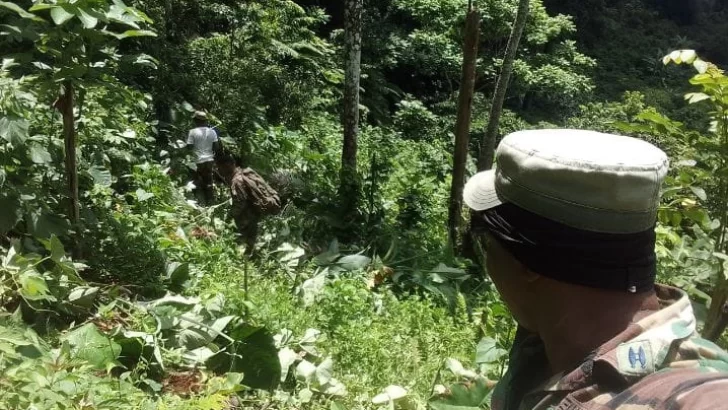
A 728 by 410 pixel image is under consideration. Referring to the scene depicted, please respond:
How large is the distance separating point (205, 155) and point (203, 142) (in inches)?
7.5

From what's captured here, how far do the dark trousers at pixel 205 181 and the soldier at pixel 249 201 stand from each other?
4.05 ft

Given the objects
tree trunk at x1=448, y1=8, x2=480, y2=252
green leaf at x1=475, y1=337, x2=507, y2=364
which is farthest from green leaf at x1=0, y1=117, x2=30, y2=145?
tree trunk at x1=448, y1=8, x2=480, y2=252

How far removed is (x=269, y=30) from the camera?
11.7 meters

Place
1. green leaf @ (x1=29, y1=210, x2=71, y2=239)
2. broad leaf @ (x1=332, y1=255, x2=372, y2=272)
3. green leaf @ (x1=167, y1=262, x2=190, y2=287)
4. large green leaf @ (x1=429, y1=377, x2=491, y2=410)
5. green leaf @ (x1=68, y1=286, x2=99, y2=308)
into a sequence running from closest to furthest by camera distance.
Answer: large green leaf @ (x1=429, y1=377, x2=491, y2=410), green leaf @ (x1=29, y1=210, x2=71, y2=239), green leaf @ (x1=68, y1=286, x2=99, y2=308), green leaf @ (x1=167, y1=262, x2=190, y2=287), broad leaf @ (x1=332, y1=255, x2=372, y2=272)

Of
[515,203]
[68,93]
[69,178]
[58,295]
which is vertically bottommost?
[58,295]

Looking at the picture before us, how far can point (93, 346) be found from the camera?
3.00 m

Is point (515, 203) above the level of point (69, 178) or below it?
above

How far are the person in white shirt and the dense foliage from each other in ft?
0.53

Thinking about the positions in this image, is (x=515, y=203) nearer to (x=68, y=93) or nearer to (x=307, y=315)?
(x=68, y=93)

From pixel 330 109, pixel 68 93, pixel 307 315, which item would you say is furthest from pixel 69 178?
pixel 330 109

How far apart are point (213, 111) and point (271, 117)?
1692 millimetres

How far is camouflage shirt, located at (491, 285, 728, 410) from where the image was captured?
2.93 feet

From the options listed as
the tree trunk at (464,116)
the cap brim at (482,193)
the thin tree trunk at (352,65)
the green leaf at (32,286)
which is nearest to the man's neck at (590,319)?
the cap brim at (482,193)

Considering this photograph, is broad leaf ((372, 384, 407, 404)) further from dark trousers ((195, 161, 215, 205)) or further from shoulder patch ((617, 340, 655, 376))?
dark trousers ((195, 161, 215, 205))
